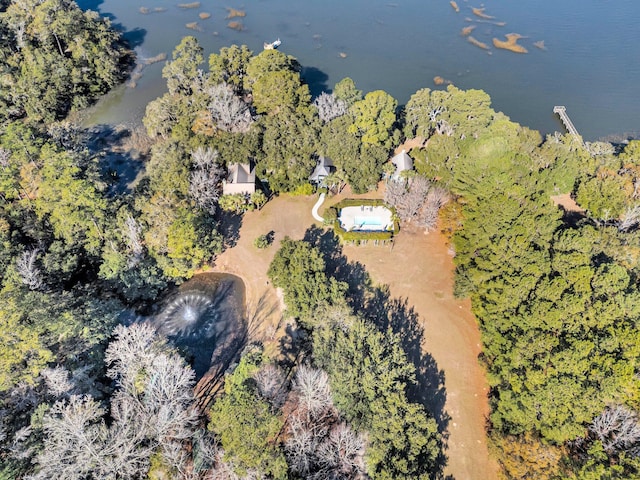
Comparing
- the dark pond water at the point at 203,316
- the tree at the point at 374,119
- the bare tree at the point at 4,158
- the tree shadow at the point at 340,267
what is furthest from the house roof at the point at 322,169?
the bare tree at the point at 4,158

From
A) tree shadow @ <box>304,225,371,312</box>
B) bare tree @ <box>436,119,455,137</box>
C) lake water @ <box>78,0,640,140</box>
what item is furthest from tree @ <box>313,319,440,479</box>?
lake water @ <box>78,0,640,140</box>

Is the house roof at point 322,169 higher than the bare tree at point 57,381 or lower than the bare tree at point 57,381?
higher

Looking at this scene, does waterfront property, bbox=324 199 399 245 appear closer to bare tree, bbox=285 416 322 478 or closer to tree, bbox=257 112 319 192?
tree, bbox=257 112 319 192

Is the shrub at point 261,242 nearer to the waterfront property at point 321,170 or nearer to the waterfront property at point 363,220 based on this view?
the waterfront property at point 363,220

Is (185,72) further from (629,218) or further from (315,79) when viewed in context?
(629,218)

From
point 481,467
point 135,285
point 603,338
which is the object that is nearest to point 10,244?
point 135,285

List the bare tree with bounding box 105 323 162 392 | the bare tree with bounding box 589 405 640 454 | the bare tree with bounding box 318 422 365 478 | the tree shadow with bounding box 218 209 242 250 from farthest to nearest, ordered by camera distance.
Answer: the tree shadow with bounding box 218 209 242 250, the bare tree with bounding box 105 323 162 392, the bare tree with bounding box 318 422 365 478, the bare tree with bounding box 589 405 640 454

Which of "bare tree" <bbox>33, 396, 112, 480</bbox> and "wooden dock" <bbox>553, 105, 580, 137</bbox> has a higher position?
"wooden dock" <bbox>553, 105, 580, 137</bbox>
